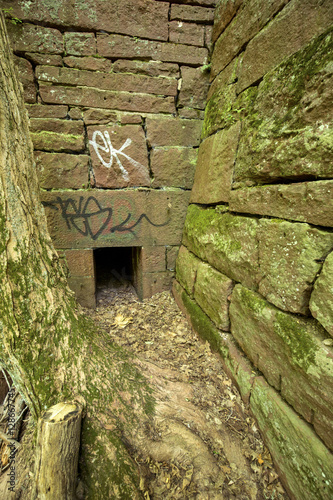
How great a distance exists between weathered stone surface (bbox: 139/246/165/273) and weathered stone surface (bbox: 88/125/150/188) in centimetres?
87

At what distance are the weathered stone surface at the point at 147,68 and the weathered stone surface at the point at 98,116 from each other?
473 mm

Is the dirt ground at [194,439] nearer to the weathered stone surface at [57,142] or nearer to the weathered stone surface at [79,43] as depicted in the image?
the weathered stone surface at [57,142]

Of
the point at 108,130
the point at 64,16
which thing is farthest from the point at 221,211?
the point at 64,16

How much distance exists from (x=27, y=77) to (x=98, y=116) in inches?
31.2

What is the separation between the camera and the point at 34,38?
7.93 feet

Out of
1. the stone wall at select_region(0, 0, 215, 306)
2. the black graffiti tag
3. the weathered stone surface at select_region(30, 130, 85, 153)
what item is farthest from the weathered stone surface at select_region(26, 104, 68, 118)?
Result: the black graffiti tag

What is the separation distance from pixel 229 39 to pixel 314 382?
2.90m

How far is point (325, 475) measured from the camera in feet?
3.63

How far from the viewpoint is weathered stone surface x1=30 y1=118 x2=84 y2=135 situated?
2.55 m

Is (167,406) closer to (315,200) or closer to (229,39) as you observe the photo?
(315,200)

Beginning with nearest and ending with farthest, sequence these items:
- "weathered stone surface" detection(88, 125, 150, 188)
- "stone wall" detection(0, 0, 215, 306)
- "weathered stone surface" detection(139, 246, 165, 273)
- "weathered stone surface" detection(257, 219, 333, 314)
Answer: "weathered stone surface" detection(257, 219, 333, 314) → "stone wall" detection(0, 0, 215, 306) → "weathered stone surface" detection(88, 125, 150, 188) → "weathered stone surface" detection(139, 246, 165, 273)

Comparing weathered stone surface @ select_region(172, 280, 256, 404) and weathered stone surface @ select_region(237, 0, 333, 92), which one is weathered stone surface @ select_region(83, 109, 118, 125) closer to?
weathered stone surface @ select_region(237, 0, 333, 92)

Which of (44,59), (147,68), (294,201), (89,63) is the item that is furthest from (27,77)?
(294,201)

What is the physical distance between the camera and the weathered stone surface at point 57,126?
2.55m
